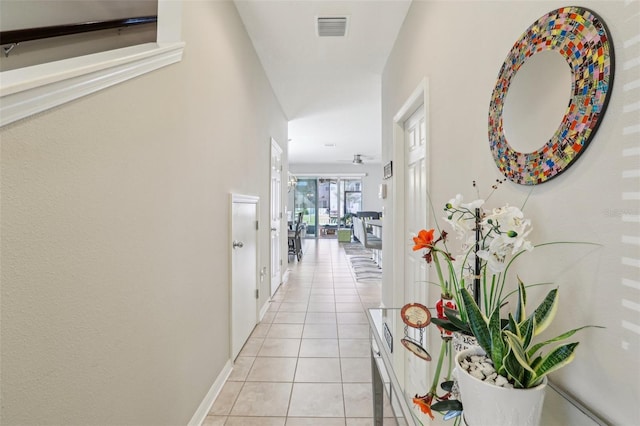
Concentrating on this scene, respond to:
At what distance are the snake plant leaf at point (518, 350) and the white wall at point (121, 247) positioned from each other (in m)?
1.09

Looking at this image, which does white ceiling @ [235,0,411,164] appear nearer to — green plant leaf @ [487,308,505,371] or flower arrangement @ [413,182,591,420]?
flower arrangement @ [413,182,591,420]

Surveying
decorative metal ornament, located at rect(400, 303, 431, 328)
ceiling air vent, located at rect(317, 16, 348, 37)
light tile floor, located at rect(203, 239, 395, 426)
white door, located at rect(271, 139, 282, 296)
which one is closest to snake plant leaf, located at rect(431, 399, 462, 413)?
decorative metal ornament, located at rect(400, 303, 431, 328)

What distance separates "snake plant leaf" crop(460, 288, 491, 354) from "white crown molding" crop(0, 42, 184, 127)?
3.71 feet

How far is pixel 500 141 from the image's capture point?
94 cm

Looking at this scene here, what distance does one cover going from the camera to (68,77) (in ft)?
2.53

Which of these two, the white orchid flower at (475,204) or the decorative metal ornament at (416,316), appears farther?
the decorative metal ornament at (416,316)

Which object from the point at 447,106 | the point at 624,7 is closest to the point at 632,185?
the point at 624,7

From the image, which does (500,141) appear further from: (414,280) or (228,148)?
(228,148)

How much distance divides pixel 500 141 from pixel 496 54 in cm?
33

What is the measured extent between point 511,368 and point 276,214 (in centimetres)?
387

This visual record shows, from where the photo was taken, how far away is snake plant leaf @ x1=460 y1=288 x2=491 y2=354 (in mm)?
670

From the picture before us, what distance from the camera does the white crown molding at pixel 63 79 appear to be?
2.11ft

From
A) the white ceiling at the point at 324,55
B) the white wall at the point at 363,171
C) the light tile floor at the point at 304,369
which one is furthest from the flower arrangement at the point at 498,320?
the white wall at the point at 363,171

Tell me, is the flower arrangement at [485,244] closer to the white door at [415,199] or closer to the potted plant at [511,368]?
the potted plant at [511,368]
